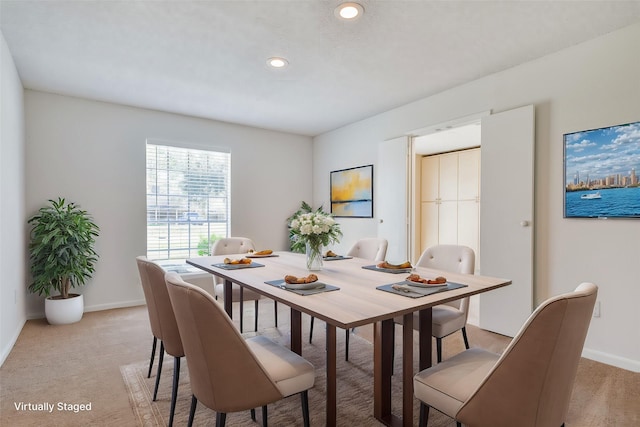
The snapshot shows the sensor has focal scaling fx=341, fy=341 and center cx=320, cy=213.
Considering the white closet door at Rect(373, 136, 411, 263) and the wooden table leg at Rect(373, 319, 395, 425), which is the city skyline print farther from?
the wooden table leg at Rect(373, 319, 395, 425)

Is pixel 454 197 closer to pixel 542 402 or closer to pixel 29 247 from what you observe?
pixel 542 402

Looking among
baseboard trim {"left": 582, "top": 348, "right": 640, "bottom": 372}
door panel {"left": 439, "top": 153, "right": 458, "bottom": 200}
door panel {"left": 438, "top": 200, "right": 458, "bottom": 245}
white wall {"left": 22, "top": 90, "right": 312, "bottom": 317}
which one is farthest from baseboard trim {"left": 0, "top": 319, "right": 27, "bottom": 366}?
door panel {"left": 439, "top": 153, "right": 458, "bottom": 200}

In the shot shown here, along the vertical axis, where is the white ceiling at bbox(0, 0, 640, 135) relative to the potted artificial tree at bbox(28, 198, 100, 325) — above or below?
above

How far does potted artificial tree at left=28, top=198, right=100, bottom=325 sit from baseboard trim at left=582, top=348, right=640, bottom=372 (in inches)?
191

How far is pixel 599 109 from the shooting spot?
2.67 metres

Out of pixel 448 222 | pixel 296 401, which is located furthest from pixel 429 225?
pixel 296 401

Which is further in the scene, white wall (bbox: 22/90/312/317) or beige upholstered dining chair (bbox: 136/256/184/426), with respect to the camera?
white wall (bbox: 22/90/312/317)

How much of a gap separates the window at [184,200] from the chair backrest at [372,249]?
2.63 meters

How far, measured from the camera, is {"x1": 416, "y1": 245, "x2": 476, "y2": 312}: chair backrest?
237 centimetres

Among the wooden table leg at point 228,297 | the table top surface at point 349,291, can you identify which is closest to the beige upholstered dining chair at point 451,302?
the table top surface at point 349,291

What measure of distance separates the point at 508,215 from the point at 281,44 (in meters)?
2.55

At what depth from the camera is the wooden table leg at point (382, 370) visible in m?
1.76

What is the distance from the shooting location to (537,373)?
108cm

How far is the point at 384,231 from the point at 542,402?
3.49m
